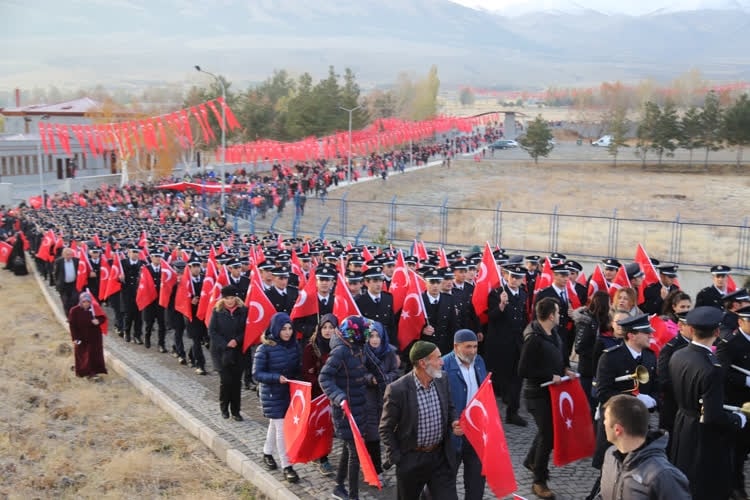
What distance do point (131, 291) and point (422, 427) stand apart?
1003cm

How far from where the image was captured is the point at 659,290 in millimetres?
10750

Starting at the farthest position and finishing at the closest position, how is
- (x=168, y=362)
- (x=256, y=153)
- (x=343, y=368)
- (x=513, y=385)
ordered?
(x=256, y=153), (x=168, y=362), (x=513, y=385), (x=343, y=368)

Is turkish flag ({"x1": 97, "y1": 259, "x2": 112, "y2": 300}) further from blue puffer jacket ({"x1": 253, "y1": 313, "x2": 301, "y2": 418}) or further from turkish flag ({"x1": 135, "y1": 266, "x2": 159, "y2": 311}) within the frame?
blue puffer jacket ({"x1": 253, "y1": 313, "x2": 301, "y2": 418})

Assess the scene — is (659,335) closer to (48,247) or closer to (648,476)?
(648,476)

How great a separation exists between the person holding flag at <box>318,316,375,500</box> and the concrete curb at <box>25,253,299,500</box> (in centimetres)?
80

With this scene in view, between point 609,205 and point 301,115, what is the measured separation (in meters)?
33.4

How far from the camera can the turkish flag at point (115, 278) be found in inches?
561

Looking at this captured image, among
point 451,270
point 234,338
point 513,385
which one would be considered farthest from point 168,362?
point 513,385

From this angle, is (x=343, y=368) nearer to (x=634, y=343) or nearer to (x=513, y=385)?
(x=634, y=343)

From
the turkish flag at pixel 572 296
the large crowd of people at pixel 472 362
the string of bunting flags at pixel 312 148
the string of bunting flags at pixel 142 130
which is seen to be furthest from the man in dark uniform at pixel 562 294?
the string of bunting flags at pixel 312 148

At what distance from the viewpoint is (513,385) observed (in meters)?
9.02

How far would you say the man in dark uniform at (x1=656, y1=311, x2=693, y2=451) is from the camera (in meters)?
6.07

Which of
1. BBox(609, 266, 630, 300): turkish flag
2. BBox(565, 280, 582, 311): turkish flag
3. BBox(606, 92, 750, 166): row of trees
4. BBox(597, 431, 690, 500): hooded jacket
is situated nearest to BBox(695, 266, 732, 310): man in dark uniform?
BBox(609, 266, 630, 300): turkish flag

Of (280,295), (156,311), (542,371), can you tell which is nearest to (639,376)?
(542,371)
